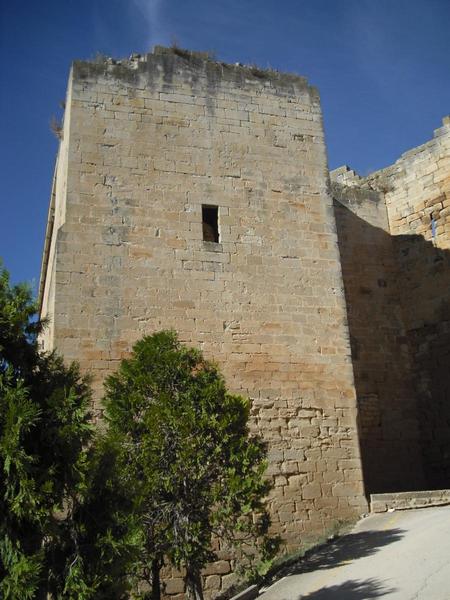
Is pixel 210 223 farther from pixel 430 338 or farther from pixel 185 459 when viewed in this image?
pixel 430 338

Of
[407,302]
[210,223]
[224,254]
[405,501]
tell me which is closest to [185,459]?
[224,254]

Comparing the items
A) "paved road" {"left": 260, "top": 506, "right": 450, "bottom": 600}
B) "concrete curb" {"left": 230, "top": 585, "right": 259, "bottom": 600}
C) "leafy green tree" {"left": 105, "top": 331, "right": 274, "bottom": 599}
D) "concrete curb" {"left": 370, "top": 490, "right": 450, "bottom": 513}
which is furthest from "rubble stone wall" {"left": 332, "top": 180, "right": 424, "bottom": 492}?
"leafy green tree" {"left": 105, "top": 331, "right": 274, "bottom": 599}

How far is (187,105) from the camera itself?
10.9 meters

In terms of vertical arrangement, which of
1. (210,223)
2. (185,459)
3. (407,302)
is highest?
(210,223)

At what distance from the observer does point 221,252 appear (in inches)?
403

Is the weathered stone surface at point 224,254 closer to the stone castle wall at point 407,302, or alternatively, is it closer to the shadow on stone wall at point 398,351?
the shadow on stone wall at point 398,351

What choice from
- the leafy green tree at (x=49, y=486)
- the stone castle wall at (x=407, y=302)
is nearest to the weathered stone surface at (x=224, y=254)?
the stone castle wall at (x=407, y=302)

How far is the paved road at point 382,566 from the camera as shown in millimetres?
6594

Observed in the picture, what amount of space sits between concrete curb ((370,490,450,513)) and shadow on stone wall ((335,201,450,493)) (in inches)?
85.9

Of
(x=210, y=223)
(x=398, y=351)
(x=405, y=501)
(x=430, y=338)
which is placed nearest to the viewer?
(x=405, y=501)

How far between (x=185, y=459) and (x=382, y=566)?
2.28 meters

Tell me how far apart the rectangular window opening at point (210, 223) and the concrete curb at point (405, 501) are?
13.6 feet

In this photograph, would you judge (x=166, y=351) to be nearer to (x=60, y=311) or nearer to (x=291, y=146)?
(x=60, y=311)

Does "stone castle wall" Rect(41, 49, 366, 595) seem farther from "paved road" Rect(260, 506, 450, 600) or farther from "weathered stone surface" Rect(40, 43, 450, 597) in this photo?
"paved road" Rect(260, 506, 450, 600)
